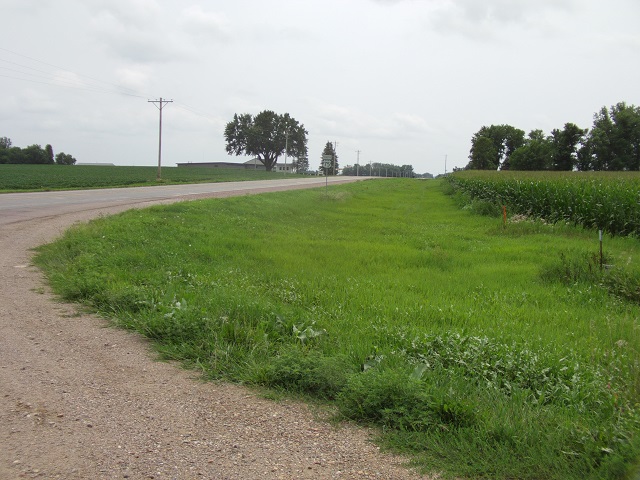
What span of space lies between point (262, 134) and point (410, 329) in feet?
399

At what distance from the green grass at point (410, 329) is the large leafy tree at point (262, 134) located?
114m

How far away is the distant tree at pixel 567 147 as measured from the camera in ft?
230

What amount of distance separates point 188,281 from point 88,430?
4323 mm

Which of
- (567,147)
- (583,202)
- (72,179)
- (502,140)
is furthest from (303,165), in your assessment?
(583,202)

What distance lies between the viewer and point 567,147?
7119 centimetres

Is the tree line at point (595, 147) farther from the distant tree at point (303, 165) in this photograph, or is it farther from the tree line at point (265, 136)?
the distant tree at point (303, 165)

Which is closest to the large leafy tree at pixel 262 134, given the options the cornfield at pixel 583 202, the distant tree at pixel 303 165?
the distant tree at pixel 303 165

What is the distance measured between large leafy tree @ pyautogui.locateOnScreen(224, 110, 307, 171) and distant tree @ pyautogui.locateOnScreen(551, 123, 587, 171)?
215ft

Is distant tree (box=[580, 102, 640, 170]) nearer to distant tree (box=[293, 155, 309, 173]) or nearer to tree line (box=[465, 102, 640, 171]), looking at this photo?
tree line (box=[465, 102, 640, 171])

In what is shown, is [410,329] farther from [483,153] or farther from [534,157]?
[483,153]

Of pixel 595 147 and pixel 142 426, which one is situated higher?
pixel 595 147

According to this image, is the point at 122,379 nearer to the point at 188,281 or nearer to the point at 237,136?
the point at 188,281

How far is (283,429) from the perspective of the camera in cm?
377

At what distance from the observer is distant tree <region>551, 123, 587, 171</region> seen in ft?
230
